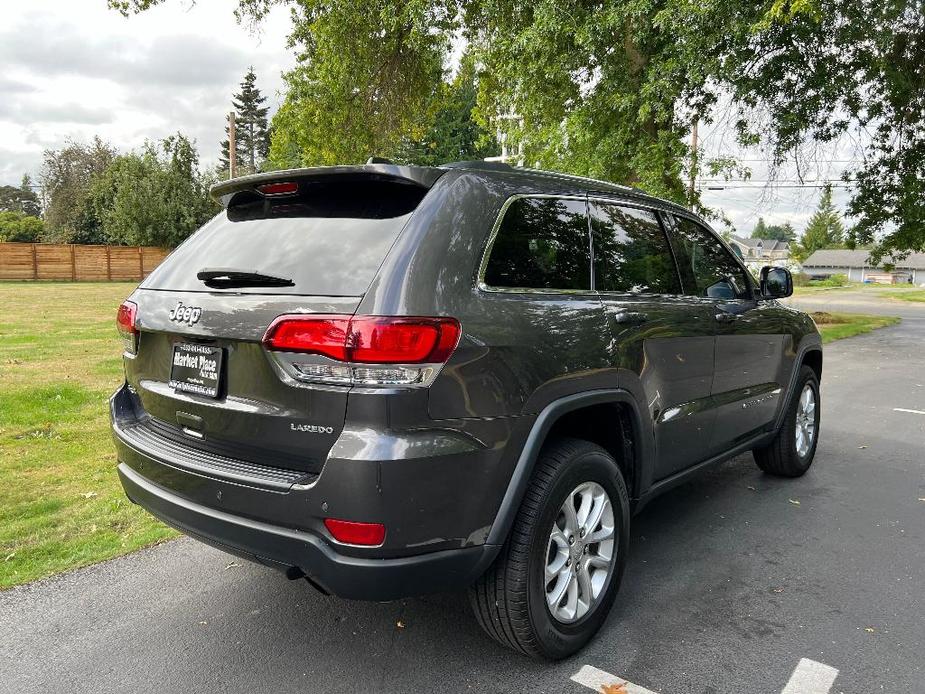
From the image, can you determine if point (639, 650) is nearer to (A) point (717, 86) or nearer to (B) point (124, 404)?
(B) point (124, 404)

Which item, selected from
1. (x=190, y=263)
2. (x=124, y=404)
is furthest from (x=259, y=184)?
(x=124, y=404)

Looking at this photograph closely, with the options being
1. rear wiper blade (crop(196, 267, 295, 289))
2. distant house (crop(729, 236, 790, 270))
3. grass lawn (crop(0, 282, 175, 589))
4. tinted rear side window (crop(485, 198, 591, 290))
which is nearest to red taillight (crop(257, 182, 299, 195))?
rear wiper blade (crop(196, 267, 295, 289))

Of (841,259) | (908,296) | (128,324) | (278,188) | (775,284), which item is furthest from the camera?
(841,259)

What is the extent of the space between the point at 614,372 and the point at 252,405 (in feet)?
4.66

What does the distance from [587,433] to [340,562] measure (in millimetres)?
1259

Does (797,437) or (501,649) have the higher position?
(797,437)

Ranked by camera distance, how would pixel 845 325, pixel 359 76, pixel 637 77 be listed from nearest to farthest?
pixel 637 77 → pixel 359 76 → pixel 845 325

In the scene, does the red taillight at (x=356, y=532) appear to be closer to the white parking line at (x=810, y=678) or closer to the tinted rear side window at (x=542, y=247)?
the tinted rear side window at (x=542, y=247)

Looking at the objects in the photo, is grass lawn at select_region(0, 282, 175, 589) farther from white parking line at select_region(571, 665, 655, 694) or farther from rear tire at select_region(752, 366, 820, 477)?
rear tire at select_region(752, 366, 820, 477)

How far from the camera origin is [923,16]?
1242 cm

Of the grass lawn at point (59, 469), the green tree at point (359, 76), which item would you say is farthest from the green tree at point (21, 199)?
the grass lawn at point (59, 469)

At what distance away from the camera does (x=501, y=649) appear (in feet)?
9.12

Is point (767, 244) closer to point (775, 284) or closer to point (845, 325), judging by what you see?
point (845, 325)

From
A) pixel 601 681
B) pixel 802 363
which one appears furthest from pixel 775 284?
pixel 601 681
